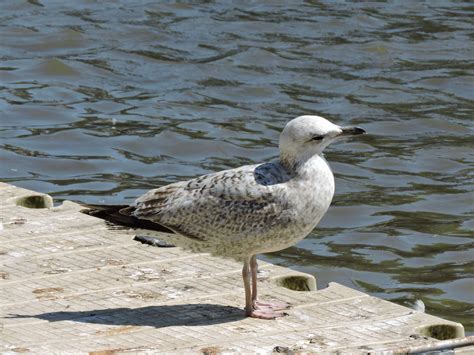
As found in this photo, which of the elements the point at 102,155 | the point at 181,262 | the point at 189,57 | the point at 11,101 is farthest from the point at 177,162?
the point at 181,262

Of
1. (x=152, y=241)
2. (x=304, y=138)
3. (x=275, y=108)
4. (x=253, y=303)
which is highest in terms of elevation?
(x=304, y=138)

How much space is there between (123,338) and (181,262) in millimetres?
1407

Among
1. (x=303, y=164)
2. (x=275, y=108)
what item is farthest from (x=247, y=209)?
(x=275, y=108)

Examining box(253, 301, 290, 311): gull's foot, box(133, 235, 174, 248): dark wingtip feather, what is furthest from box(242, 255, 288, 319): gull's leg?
box(133, 235, 174, 248): dark wingtip feather

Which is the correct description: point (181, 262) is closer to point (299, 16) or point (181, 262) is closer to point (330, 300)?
point (330, 300)

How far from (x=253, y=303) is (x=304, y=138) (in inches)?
35.7

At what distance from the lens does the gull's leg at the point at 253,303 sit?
6949mm

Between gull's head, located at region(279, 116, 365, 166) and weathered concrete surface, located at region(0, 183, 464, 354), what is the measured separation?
85 centimetres

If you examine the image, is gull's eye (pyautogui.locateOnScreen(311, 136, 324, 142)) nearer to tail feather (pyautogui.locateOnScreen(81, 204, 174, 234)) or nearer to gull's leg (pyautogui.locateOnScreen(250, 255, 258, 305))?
gull's leg (pyautogui.locateOnScreen(250, 255, 258, 305))

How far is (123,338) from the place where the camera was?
655 centimetres

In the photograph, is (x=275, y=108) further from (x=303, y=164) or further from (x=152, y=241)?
(x=303, y=164)

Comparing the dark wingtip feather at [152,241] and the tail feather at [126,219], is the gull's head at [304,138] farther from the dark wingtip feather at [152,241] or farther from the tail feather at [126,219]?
the dark wingtip feather at [152,241]

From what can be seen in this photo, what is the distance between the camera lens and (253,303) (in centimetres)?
702

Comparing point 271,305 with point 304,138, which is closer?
point 304,138
